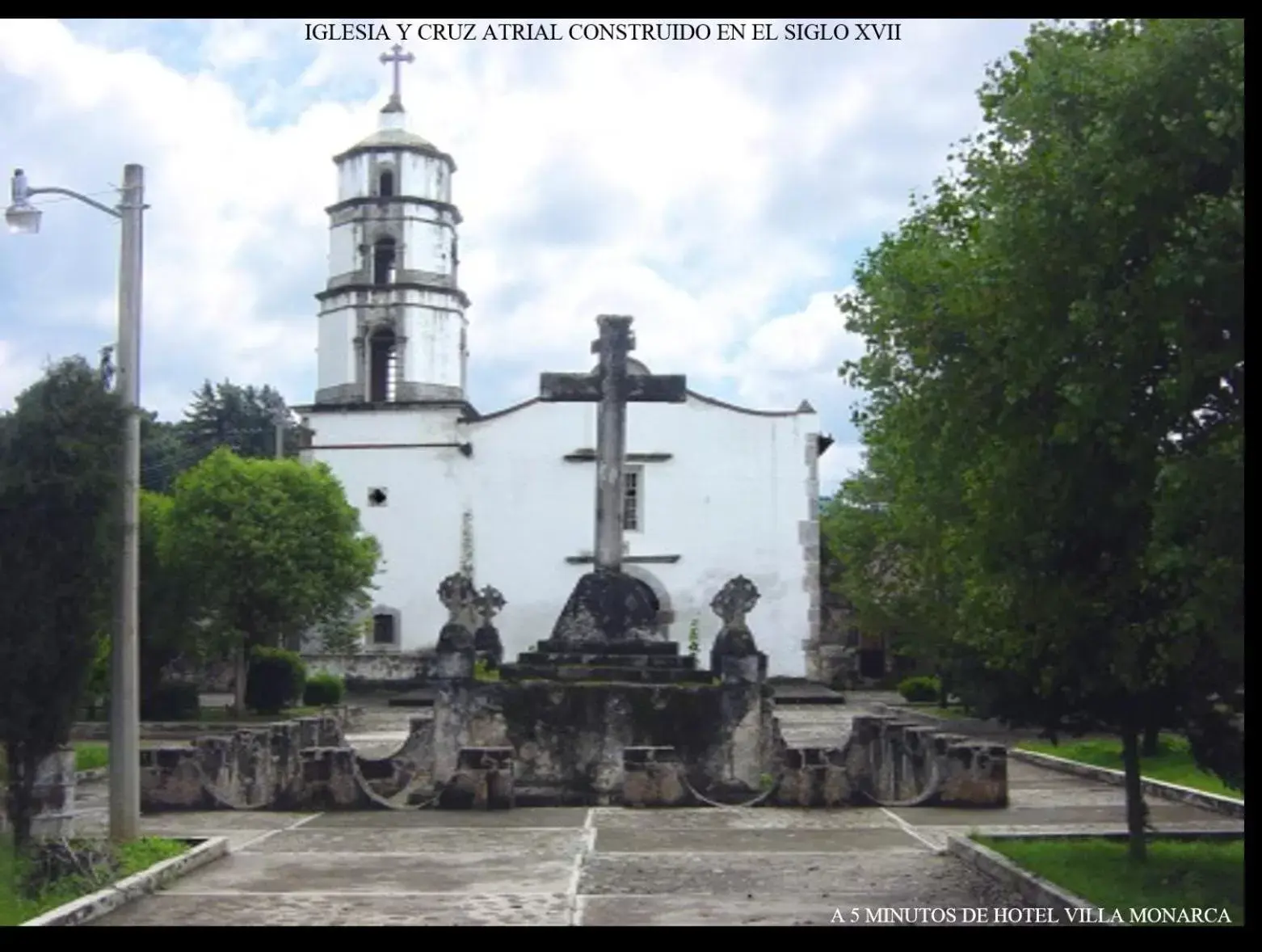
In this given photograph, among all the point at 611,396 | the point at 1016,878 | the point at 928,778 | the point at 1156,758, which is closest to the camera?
the point at 1016,878

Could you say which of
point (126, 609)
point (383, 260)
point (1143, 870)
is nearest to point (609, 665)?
point (126, 609)

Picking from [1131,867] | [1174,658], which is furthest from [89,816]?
[1174,658]

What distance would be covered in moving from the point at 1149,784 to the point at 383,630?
86.2 ft

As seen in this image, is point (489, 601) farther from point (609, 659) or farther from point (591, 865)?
point (591, 865)

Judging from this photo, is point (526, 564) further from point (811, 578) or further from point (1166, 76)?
point (1166, 76)

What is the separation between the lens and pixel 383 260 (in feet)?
131

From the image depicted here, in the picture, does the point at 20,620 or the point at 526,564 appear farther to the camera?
the point at 526,564

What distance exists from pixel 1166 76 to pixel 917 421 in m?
3.12

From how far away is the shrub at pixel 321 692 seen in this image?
34.4 m

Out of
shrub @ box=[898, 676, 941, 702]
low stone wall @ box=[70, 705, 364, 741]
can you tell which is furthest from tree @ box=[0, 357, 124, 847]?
shrub @ box=[898, 676, 941, 702]

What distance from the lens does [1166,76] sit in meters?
7.94

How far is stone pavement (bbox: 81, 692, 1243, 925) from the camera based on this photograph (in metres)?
9.56

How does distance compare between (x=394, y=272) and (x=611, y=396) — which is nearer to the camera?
(x=611, y=396)

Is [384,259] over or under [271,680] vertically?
over
